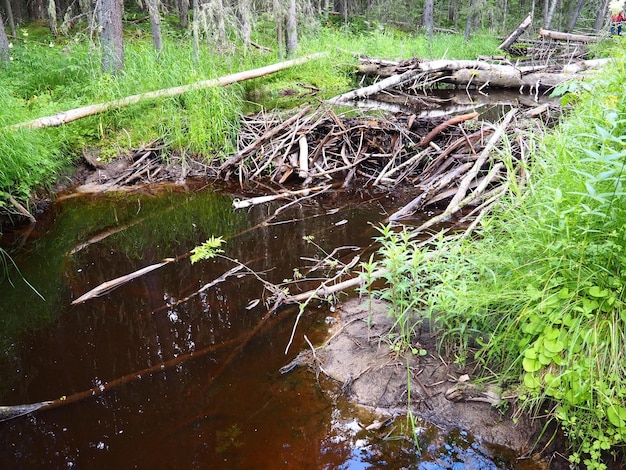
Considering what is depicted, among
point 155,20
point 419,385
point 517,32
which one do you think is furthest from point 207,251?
point 517,32

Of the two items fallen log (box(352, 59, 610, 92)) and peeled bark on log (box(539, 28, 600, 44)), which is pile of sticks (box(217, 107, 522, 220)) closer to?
fallen log (box(352, 59, 610, 92))

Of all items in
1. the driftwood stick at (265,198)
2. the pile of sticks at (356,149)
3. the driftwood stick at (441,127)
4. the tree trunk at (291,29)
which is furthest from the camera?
the tree trunk at (291,29)

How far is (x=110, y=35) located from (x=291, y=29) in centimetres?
524

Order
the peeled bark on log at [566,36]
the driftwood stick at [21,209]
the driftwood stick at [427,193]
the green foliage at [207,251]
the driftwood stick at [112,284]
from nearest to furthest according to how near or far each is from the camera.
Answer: the driftwood stick at [112,284] < the green foliage at [207,251] < the driftwood stick at [427,193] < the driftwood stick at [21,209] < the peeled bark on log at [566,36]

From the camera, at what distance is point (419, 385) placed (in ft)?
10.1

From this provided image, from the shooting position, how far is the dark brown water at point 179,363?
9.10 feet

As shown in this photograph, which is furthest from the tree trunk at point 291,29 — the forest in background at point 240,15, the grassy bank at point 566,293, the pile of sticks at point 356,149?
the grassy bank at point 566,293

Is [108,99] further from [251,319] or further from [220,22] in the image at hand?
[251,319]

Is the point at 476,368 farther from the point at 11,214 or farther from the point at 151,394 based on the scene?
the point at 11,214

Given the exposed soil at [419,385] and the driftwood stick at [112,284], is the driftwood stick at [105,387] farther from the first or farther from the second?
the driftwood stick at [112,284]

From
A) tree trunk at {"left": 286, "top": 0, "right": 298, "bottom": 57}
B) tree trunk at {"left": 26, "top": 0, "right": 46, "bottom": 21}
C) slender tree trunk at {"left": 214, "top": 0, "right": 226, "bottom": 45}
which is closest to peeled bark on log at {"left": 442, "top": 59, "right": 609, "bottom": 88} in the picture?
tree trunk at {"left": 286, "top": 0, "right": 298, "bottom": 57}

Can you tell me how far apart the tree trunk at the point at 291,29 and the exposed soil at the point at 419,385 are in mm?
10913

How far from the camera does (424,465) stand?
262cm

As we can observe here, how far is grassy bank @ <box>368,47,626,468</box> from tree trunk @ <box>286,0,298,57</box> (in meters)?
10.8
